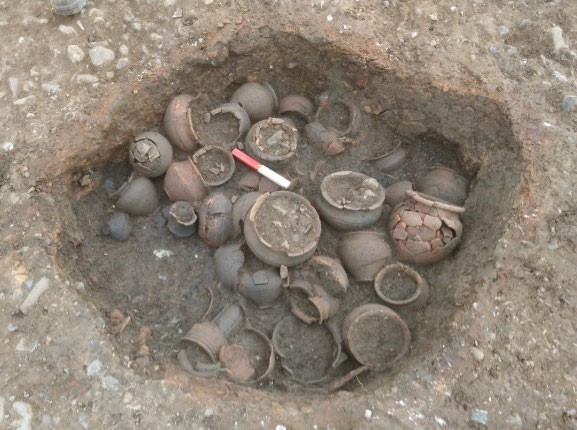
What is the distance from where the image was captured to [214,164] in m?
4.20

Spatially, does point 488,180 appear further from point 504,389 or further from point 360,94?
point 504,389

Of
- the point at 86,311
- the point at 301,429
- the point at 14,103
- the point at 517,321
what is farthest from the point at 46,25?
the point at 517,321

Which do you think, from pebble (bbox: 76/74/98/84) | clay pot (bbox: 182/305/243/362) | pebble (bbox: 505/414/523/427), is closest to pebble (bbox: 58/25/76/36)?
pebble (bbox: 76/74/98/84)

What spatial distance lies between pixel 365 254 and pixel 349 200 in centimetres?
47

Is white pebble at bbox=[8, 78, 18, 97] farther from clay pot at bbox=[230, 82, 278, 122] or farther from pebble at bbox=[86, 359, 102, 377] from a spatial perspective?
pebble at bbox=[86, 359, 102, 377]

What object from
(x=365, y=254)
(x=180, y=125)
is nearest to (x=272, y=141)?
(x=180, y=125)

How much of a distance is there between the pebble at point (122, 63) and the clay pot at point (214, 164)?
Result: 95 centimetres

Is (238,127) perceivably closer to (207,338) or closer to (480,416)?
(207,338)

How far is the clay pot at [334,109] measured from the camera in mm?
4422

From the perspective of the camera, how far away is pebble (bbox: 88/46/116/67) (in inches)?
162

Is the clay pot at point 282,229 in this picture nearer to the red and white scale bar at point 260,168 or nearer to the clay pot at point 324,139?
the red and white scale bar at point 260,168

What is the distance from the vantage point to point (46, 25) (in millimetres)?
4281

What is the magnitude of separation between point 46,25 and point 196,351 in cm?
310

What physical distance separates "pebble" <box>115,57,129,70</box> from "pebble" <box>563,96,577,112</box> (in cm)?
366
